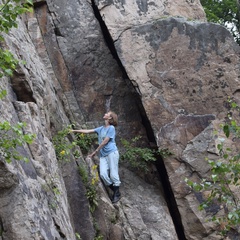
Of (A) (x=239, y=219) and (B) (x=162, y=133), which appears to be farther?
(B) (x=162, y=133)

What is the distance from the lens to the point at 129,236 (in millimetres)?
8383

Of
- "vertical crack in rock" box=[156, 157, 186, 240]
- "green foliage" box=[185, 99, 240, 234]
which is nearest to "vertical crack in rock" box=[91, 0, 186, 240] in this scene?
"vertical crack in rock" box=[156, 157, 186, 240]

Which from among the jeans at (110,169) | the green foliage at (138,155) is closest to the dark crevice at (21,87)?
the jeans at (110,169)

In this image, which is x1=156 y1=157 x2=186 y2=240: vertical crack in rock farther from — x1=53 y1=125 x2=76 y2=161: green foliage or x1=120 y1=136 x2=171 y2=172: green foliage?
x1=53 y1=125 x2=76 y2=161: green foliage

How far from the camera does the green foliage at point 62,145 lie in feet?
24.1

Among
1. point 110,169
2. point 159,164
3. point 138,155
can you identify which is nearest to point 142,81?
point 138,155

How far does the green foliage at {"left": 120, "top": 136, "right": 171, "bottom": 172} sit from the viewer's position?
31.9 feet

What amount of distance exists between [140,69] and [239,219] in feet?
18.8

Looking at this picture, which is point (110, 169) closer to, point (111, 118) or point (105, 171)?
point (105, 171)

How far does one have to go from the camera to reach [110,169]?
8633 millimetres

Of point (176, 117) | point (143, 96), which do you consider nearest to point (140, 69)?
point (143, 96)

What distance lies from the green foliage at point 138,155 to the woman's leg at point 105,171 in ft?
3.44

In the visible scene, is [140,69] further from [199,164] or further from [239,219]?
[239,219]

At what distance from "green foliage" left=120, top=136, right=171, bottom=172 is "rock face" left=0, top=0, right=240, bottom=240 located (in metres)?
0.18
